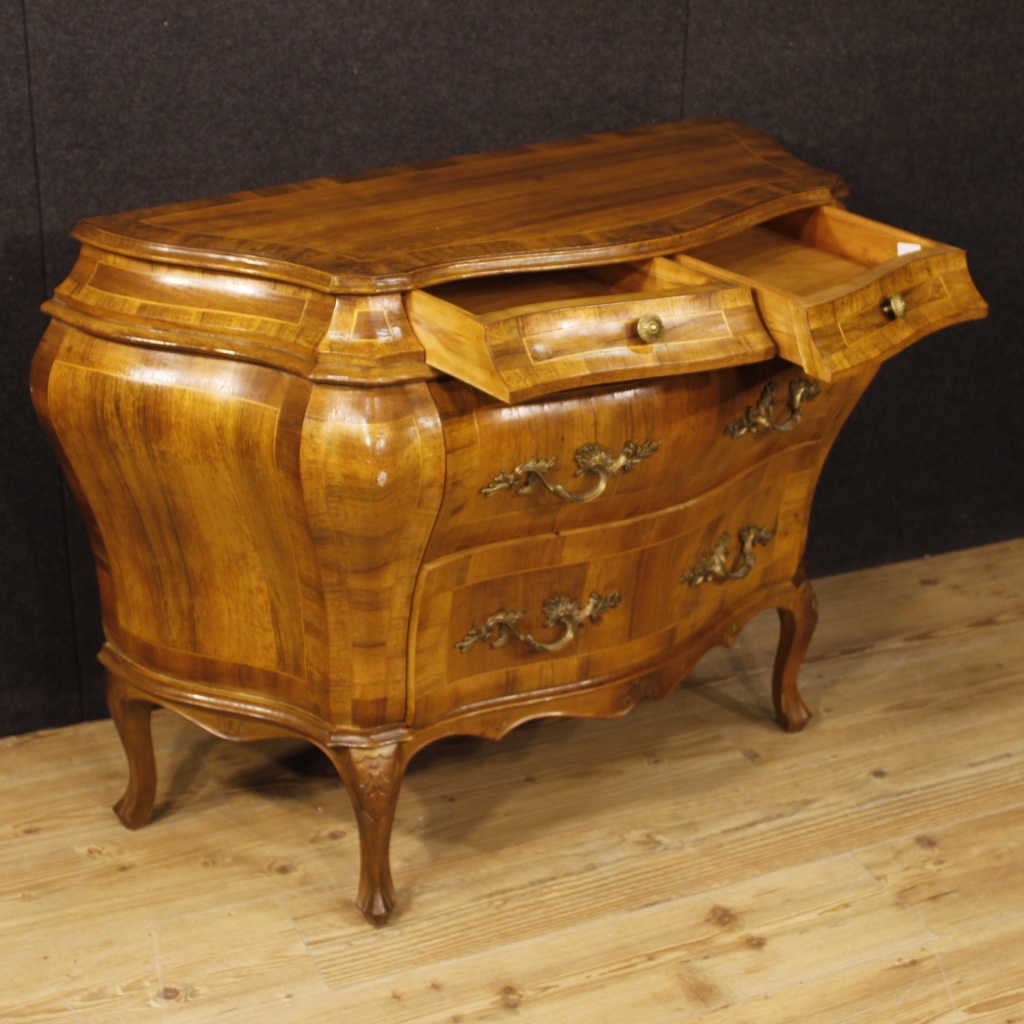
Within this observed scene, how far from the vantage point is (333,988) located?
1.82m

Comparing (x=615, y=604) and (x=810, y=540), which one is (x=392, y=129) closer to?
(x=615, y=604)

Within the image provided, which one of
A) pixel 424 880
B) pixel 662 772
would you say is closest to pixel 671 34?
pixel 662 772

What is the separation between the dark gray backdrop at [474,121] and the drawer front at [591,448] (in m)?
0.66

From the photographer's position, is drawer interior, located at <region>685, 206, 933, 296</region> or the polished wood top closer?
the polished wood top

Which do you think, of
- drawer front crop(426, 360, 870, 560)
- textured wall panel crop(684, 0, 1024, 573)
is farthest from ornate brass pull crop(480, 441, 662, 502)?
textured wall panel crop(684, 0, 1024, 573)

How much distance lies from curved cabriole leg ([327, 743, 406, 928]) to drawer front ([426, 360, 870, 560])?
10.6 inches

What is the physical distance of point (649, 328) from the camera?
1587mm

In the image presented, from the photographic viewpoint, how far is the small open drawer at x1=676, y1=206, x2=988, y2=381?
1.63 metres

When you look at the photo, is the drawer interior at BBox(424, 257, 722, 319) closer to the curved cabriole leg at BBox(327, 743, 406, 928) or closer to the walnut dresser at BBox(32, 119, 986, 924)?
the walnut dresser at BBox(32, 119, 986, 924)

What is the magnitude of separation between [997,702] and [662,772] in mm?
584

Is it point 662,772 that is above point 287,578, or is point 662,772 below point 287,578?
below

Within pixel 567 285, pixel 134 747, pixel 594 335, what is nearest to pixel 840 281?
pixel 567 285

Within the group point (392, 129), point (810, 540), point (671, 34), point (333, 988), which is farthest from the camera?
point (810, 540)

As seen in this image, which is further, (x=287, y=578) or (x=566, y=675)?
(x=566, y=675)
